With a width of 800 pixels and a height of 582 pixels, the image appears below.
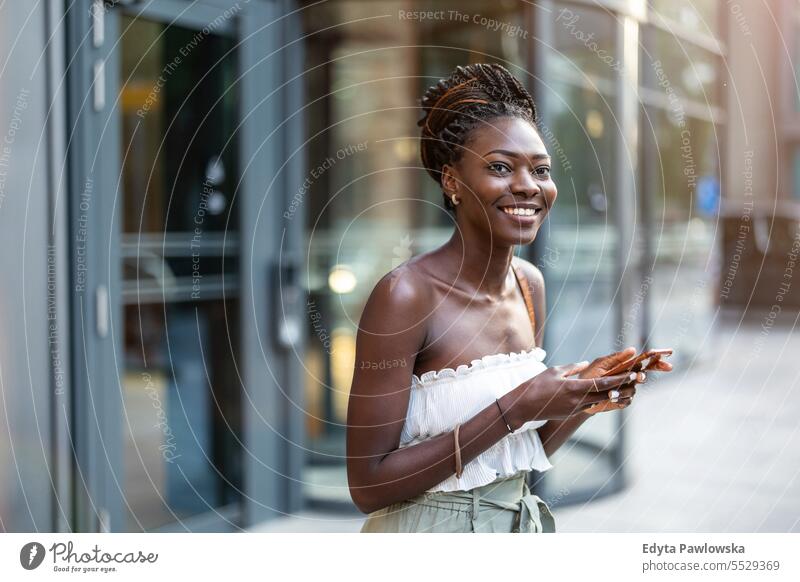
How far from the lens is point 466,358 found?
1.18m

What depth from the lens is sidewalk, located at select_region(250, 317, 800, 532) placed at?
11.7 feet

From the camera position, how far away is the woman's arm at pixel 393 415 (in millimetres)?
1097

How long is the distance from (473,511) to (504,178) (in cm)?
49

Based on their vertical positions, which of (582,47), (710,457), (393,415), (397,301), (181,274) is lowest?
(393,415)

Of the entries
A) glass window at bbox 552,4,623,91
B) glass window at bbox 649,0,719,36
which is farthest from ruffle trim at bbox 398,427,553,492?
glass window at bbox 649,0,719,36

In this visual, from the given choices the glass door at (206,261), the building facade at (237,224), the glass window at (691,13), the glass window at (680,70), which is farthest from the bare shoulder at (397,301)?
the glass window at (680,70)

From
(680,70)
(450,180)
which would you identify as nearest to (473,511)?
(450,180)

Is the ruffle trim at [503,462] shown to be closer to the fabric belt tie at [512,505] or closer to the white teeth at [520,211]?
the fabric belt tie at [512,505]

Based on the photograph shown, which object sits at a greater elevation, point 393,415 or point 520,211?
point 520,211

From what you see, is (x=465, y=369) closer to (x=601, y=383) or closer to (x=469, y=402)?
(x=469, y=402)

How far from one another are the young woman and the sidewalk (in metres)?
2.22

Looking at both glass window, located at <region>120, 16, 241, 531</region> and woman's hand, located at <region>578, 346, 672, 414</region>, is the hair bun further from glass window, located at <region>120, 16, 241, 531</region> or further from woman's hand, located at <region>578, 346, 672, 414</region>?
glass window, located at <region>120, 16, 241, 531</region>

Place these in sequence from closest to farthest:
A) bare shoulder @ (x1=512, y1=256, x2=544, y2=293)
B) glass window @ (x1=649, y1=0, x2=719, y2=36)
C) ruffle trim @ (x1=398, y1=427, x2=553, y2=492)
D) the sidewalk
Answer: ruffle trim @ (x1=398, y1=427, x2=553, y2=492) → bare shoulder @ (x1=512, y1=256, x2=544, y2=293) → the sidewalk → glass window @ (x1=649, y1=0, x2=719, y2=36)
